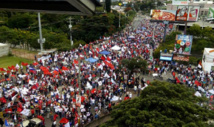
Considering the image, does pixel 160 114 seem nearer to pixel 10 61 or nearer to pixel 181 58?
pixel 181 58

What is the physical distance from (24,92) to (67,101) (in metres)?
3.61

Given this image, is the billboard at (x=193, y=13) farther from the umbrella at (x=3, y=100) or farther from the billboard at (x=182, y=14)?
the umbrella at (x=3, y=100)

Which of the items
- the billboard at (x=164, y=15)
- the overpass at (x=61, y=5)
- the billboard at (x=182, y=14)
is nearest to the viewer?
the overpass at (x=61, y=5)

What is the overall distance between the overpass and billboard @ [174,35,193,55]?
27.2 m

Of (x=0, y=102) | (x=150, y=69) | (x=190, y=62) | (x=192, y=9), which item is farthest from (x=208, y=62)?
(x=0, y=102)

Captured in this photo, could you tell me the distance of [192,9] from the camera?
3603 cm

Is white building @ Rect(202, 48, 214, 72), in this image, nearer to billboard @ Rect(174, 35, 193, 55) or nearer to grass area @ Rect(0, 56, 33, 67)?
billboard @ Rect(174, 35, 193, 55)

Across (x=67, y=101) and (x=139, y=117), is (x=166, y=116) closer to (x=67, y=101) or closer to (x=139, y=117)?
(x=139, y=117)

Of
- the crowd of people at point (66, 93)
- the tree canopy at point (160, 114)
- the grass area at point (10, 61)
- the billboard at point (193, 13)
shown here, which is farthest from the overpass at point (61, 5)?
the billboard at point (193, 13)

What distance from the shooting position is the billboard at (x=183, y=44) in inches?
1141

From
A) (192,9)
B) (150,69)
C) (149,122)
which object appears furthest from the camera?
(192,9)

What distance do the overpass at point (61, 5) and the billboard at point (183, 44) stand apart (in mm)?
27245

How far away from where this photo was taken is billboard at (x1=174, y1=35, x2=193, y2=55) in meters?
29.0

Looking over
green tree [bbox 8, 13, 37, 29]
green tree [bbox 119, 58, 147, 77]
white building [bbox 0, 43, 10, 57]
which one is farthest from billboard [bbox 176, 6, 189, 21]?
green tree [bbox 8, 13, 37, 29]
